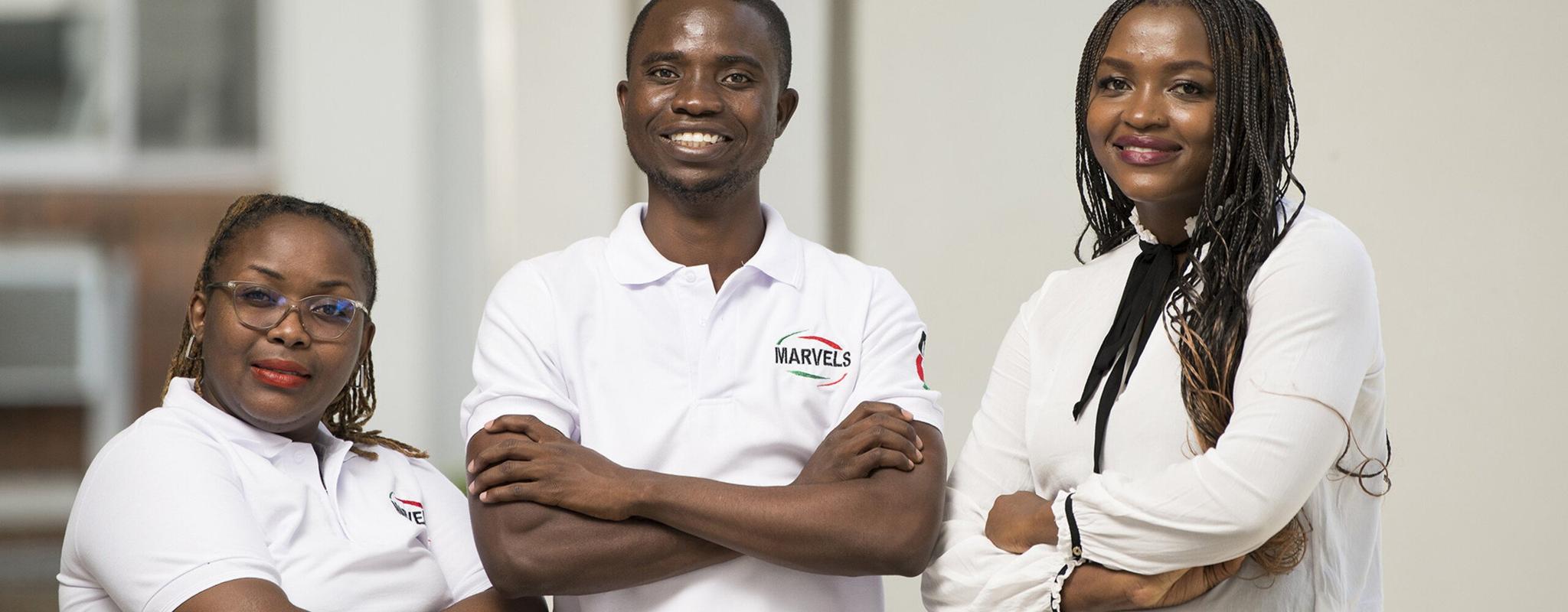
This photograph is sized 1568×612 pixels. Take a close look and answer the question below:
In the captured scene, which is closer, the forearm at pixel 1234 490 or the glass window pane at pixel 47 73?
the forearm at pixel 1234 490

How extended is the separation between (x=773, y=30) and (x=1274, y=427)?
934 mm

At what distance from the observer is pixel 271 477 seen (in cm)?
180

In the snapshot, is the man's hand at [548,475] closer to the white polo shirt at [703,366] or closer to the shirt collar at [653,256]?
the white polo shirt at [703,366]

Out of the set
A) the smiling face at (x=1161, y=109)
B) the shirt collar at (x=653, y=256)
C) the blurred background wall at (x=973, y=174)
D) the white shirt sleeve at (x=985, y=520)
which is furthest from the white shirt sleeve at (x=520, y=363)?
the blurred background wall at (x=973, y=174)

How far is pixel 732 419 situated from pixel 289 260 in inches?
25.9

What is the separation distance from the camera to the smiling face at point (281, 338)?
183cm

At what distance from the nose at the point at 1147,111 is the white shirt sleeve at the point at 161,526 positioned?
4.02 ft

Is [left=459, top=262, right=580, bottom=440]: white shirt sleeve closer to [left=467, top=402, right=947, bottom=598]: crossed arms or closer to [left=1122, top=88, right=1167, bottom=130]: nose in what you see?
[left=467, top=402, right=947, bottom=598]: crossed arms

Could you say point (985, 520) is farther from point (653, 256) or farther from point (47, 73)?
point (47, 73)

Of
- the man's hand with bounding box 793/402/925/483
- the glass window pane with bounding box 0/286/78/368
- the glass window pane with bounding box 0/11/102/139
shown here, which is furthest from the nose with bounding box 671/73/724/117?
the glass window pane with bounding box 0/286/78/368

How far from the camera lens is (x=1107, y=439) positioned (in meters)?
1.73

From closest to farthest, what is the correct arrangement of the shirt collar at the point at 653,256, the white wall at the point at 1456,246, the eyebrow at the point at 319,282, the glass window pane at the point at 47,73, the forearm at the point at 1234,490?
the forearm at the point at 1234,490 → the eyebrow at the point at 319,282 → the shirt collar at the point at 653,256 → the white wall at the point at 1456,246 → the glass window pane at the point at 47,73

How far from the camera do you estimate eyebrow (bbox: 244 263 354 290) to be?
73.2 inches

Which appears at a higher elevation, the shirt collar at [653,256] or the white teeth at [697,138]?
the white teeth at [697,138]
